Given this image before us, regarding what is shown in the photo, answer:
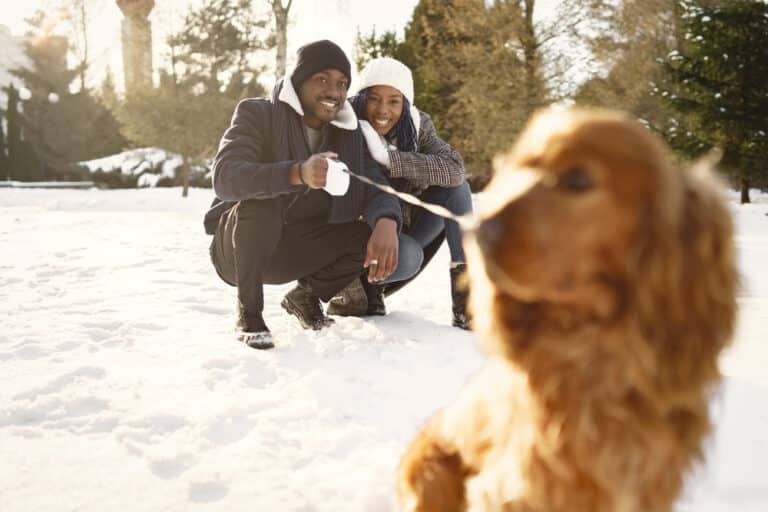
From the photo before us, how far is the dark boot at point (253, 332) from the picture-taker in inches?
117

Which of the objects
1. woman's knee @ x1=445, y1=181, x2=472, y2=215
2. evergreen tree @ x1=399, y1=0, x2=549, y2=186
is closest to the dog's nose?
woman's knee @ x1=445, y1=181, x2=472, y2=215

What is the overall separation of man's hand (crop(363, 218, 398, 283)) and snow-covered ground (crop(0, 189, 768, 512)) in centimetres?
45

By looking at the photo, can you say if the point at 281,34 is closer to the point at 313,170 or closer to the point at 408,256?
the point at 408,256

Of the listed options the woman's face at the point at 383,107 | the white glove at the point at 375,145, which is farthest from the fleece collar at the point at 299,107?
the woman's face at the point at 383,107

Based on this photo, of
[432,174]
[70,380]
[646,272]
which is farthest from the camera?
[432,174]

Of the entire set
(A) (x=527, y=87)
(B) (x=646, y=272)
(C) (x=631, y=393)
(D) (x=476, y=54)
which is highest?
(D) (x=476, y=54)

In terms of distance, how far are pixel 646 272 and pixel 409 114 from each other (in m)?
2.70

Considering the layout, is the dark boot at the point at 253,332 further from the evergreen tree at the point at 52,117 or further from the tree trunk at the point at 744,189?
the evergreen tree at the point at 52,117

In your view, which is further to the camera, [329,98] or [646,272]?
[329,98]

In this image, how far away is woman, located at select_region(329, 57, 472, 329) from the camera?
11.0 ft

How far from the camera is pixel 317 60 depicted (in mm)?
3061

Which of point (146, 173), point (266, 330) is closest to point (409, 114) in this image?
point (266, 330)

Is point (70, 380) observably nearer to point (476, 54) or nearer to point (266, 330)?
point (266, 330)

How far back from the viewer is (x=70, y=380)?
2527 millimetres
